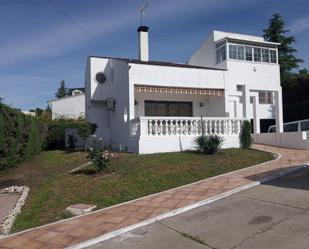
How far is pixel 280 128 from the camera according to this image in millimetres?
21734

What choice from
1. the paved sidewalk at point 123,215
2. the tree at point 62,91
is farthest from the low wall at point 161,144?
the tree at point 62,91

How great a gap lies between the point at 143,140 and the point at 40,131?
10.9 meters

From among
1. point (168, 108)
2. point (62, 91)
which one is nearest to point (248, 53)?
point (168, 108)

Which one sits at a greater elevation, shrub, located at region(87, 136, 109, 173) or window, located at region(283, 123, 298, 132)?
window, located at region(283, 123, 298, 132)

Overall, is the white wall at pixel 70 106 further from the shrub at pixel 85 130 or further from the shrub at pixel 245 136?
the shrub at pixel 245 136

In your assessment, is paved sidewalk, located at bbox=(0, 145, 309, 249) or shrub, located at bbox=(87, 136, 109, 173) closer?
paved sidewalk, located at bbox=(0, 145, 309, 249)

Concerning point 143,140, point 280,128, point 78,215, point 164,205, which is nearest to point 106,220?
point 78,215

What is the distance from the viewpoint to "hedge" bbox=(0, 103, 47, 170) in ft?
48.6

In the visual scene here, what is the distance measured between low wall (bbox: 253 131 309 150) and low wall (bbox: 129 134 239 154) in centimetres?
595

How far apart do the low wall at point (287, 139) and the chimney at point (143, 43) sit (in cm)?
897

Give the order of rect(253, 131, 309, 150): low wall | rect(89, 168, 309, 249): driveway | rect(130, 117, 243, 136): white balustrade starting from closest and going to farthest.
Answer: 1. rect(89, 168, 309, 249): driveway
2. rect(130, 117, 243, 136): white balustrade
3. rect(253, 131, 309, 150): low wall

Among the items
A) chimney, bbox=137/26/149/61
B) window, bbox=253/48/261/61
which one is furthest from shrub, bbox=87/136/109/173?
window, bbox=253/48/261/61

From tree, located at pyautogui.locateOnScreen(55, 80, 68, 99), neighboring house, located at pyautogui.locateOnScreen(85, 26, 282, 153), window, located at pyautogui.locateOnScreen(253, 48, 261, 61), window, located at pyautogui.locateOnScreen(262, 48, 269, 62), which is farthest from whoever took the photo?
tree, located at pyautogui.locateOnScreen(55, 80, 68, 99)

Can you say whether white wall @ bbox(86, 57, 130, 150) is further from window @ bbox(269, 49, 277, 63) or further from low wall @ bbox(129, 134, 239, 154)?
window @ bbox(269, 49, 277, 63)
